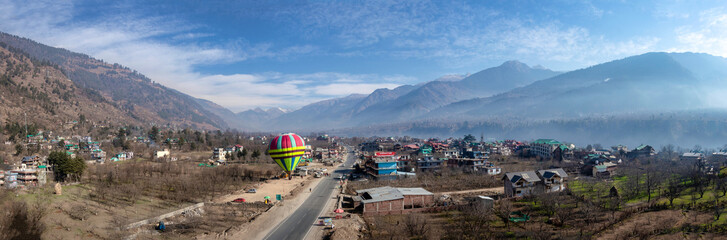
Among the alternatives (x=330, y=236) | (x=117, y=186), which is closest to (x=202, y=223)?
(x=330, y=236)

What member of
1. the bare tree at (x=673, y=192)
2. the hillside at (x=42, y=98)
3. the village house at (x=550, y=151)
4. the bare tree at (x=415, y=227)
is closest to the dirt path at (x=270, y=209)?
the bare tree at (x=415, y=227)

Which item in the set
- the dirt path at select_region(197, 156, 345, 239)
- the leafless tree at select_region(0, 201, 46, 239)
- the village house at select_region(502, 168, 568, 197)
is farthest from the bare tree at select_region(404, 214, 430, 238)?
the leafless tree at select_region(0, 201, 46, 239)

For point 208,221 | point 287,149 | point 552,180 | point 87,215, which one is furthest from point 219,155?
point 552,180

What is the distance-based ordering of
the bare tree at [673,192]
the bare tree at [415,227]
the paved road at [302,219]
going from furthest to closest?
1. the bare tree at [673,192]
2. the paved road at [302,219]
3. the bare tree at [415,227]

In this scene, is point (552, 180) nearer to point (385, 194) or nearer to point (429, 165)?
point (385, 194)

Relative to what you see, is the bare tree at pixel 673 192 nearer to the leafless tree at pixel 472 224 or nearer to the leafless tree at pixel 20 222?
the leafless tree at pixel 472 224

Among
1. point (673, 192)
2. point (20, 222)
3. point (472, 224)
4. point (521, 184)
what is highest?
point (20, 222)

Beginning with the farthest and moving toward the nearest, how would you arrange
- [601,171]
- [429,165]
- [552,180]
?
[429,165] < [601,171] < [552,180]
